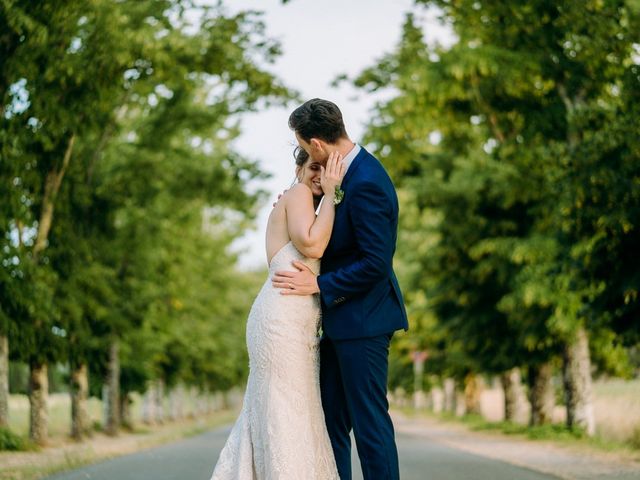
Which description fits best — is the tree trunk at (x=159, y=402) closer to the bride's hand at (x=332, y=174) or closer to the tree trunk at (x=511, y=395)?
the tree trunk at (x=511, y=395)

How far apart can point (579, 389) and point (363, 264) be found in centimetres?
1575

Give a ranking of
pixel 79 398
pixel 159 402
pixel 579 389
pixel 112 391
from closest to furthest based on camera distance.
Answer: pixel 579 389 → pixel 79 398 → pixel 112 391 → pixel 159 402

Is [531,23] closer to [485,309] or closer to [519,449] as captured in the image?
[519,449]

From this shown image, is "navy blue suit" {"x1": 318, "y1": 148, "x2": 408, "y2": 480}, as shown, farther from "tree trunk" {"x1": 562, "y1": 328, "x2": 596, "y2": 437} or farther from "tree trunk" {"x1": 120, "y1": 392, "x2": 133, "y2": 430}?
"tree trunk" {"x1": 120, "y1": 392, "x2": 133, "y2": 430}

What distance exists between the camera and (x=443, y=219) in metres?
21.6

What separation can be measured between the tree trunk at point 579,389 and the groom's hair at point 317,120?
15.2 m

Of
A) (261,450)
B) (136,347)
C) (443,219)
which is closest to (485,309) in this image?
(443,219)

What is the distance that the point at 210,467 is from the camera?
1270 centimetres

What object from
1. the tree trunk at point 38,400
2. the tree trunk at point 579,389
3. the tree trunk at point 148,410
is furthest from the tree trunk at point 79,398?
the tree trunk at point 148,410

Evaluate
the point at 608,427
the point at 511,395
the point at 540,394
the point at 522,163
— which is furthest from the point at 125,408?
the point at 522,163

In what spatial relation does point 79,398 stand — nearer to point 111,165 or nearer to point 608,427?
point 111,165

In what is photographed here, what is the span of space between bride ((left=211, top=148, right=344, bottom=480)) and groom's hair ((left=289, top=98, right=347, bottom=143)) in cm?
13

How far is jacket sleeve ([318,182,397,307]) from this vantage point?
5105 millimetres

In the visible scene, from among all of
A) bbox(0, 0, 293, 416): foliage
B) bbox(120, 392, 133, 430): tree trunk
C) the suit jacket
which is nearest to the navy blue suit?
the suit jacket
